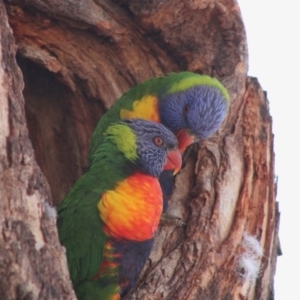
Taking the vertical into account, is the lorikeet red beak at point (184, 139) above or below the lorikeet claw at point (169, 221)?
above

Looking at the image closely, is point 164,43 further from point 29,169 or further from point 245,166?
point 29,169

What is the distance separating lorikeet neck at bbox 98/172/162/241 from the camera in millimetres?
2785

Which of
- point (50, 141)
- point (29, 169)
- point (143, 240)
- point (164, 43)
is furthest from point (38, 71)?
point (29, 169)

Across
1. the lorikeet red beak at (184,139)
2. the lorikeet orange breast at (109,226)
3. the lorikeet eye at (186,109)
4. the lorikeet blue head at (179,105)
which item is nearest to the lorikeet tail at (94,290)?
the lorikeet orange breast at (109,226)

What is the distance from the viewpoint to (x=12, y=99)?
7.88 feet

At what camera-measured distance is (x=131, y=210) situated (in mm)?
2801

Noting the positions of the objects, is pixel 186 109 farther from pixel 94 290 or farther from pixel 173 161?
pixel 94 290

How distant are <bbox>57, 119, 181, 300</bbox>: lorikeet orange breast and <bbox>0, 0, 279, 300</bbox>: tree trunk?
0.61 feet

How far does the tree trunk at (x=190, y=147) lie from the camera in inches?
121

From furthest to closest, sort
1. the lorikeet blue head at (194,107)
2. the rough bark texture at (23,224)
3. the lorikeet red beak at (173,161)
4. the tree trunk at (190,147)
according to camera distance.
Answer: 1. the lorikeet blue head at (194,107)
2. the lorikeet red beak at (173,161)
3. the tree trunk at (190,147)
4. the rough bark texture at (23,224)

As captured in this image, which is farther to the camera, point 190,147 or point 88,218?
point 190,147

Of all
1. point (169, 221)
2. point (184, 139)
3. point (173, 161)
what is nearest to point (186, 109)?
point (184, 139)

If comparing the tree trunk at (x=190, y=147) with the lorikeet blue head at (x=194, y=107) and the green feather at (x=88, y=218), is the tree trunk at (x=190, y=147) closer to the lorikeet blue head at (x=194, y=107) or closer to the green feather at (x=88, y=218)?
the lorikeet blue head at (x=194, y=107)

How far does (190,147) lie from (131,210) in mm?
929
